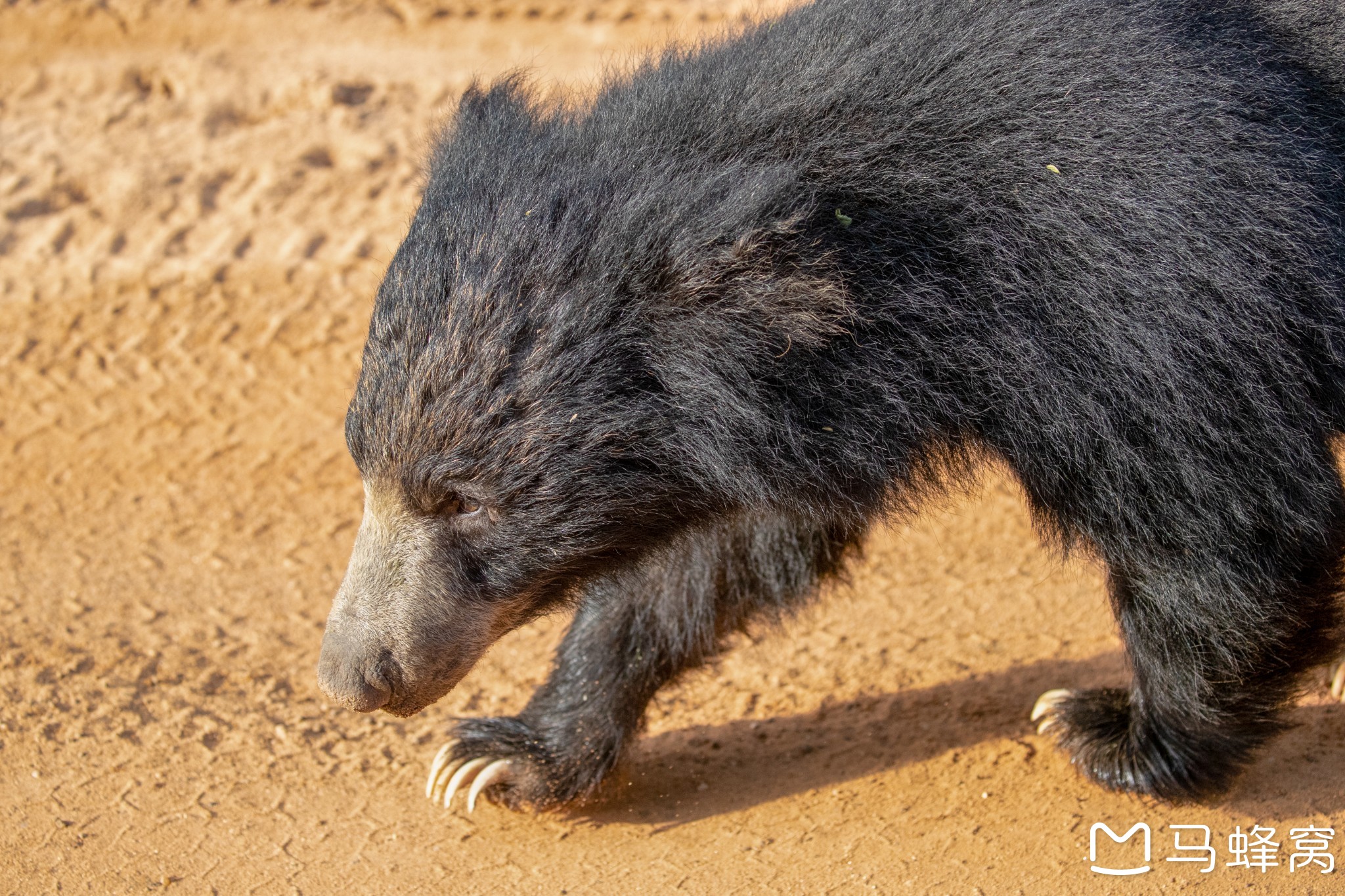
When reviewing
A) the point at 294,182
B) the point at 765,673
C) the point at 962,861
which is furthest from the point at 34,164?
the point at 962,861

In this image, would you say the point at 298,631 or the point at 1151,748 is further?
the point at 298,631

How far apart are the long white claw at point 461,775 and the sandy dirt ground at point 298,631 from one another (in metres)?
0.06

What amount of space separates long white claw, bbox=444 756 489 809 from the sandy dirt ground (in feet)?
0.21

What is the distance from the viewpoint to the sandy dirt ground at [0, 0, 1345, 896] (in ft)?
9.66

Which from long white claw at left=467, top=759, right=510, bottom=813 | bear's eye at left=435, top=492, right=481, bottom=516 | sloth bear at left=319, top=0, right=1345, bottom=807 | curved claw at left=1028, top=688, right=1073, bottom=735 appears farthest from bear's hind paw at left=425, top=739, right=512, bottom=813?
curved claw at left=1028, top=688, right=1073, bottom=735

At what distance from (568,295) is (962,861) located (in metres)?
1.61

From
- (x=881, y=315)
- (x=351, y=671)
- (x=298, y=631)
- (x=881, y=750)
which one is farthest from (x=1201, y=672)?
(x=298, y=631)

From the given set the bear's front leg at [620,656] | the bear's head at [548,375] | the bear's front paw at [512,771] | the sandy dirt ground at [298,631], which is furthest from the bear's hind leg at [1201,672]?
the bear's front paw at [512,771]

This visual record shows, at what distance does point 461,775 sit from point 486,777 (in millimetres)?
68

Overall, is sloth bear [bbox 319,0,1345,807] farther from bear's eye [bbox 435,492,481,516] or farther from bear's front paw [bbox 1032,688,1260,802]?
bear's front paw [bbox 1032,688,1260,802]

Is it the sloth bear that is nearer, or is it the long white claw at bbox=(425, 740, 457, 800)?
the sloth bear

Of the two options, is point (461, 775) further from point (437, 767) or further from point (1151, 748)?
point (1151, 748)

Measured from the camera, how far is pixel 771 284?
225 centimetres

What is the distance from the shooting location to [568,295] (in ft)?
7.62
